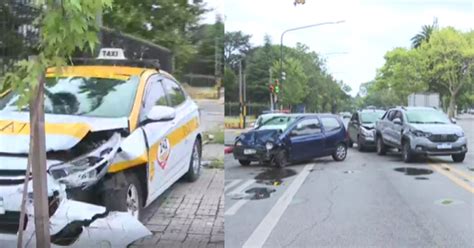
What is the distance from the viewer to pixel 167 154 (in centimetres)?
309

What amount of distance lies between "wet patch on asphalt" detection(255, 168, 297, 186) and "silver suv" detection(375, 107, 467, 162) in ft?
1.74

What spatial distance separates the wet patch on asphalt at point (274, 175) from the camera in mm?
3469

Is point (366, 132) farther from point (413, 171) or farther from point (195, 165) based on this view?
point (195, 165)

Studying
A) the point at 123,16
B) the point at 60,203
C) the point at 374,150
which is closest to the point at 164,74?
the point at 123,16

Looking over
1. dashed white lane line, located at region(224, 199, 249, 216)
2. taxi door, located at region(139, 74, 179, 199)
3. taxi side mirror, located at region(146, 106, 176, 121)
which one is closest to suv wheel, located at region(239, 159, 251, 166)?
dashed white lane line, located at region(224, 199, 249, 216)

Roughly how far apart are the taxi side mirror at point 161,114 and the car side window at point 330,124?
2.80ft

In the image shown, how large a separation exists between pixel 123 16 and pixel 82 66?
35 cm

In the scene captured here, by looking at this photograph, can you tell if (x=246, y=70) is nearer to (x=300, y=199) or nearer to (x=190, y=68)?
(x=190, y=68)

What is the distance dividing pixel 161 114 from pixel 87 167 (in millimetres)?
432

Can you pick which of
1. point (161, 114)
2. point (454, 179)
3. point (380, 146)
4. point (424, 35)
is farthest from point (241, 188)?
point (424, 35)

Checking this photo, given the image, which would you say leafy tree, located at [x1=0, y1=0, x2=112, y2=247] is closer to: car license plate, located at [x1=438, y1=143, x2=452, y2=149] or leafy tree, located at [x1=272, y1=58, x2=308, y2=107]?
leafy tree, located at [x1=272, y1=58, x2=308, y2=107]

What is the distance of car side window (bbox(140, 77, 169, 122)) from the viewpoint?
296 cm

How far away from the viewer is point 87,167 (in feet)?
9.49

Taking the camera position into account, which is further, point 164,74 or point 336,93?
point 336,93
